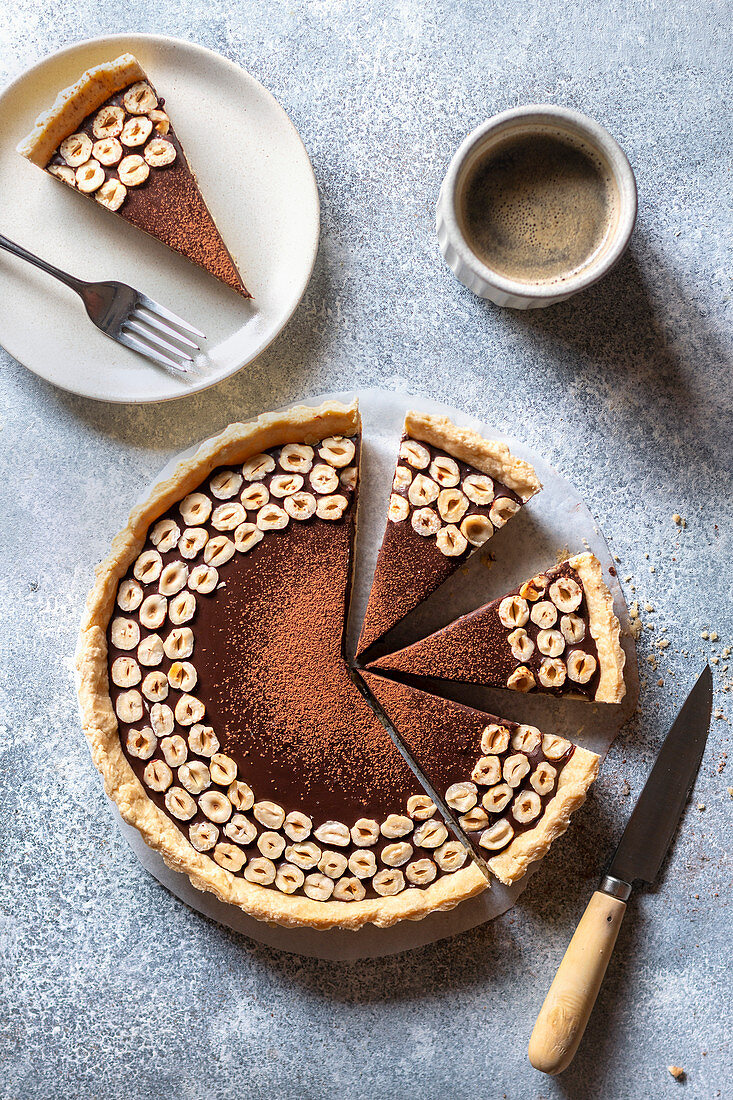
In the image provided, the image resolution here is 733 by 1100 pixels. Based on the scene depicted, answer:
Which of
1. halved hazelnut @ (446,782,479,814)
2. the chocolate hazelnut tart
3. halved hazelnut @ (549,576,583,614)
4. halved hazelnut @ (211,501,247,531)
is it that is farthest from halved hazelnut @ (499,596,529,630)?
halved hazelnut @ (211,501,247,531)

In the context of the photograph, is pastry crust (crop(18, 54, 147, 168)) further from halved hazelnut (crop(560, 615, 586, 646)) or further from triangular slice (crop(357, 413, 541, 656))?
halved hazelnut (crop(560, 615, 586, 646))

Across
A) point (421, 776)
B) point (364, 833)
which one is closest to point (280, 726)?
point (364, 833)

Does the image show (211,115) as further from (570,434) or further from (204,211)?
(570,434)

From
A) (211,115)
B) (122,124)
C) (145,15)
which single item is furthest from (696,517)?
(145,15)

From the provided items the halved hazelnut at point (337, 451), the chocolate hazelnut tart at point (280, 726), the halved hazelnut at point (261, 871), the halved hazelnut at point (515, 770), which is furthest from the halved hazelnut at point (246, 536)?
the halved hazelnut at point (515, 770)

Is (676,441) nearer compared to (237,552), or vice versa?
(237,552)

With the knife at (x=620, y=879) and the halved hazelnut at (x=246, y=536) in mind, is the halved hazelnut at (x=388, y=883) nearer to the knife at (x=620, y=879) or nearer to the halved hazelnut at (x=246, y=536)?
the knife at (x=620, y=879)

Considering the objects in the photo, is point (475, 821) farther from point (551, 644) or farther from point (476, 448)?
point (476, 448)
